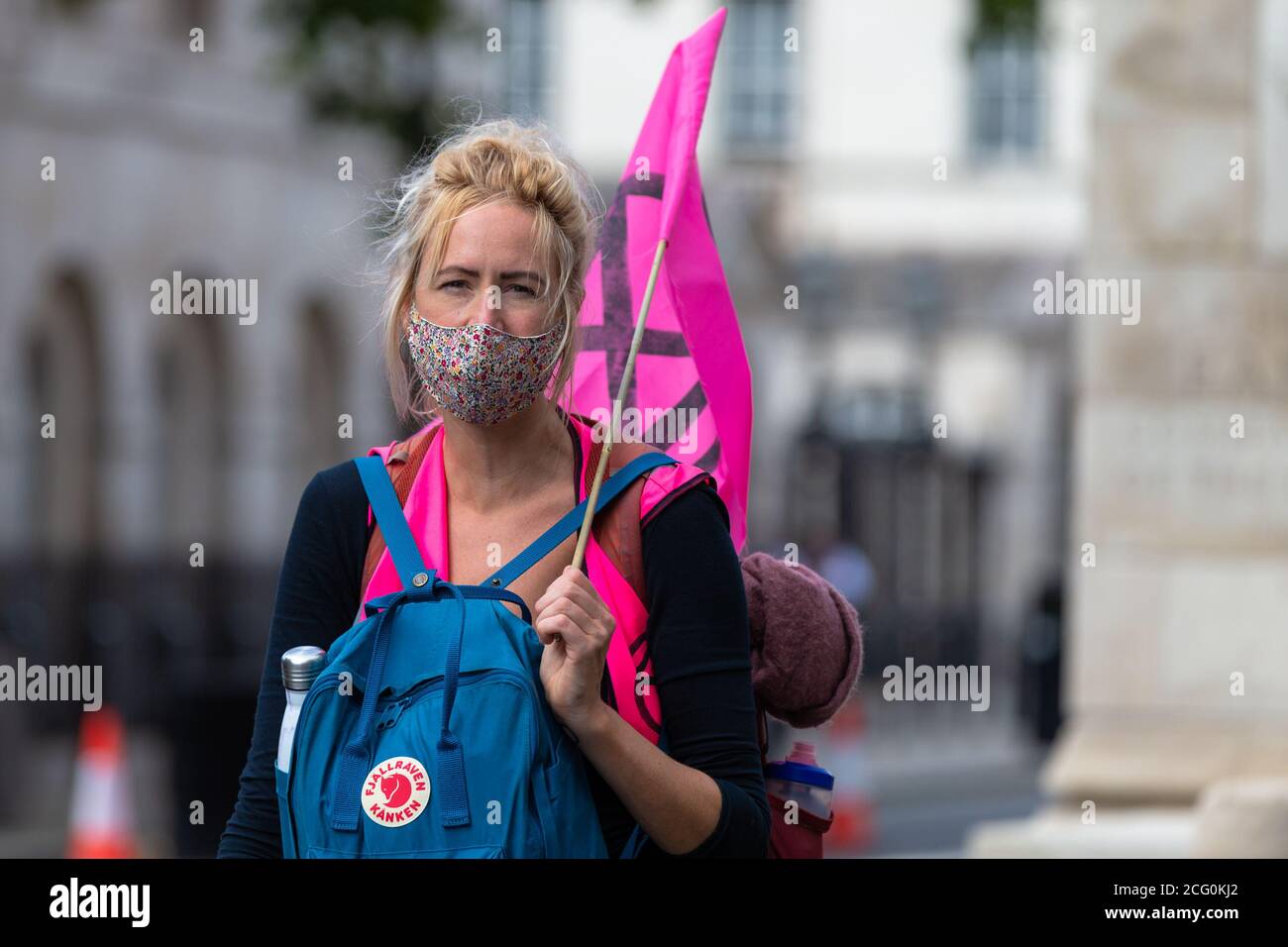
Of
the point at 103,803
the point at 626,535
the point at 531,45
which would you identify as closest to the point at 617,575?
the point at 626,535

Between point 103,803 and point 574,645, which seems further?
point 103,803

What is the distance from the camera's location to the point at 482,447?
2.98 meters

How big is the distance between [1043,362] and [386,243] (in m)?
32.9

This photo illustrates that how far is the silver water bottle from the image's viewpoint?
9.23ft

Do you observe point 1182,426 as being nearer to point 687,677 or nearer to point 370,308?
point 370,308

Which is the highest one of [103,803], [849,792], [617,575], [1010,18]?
[1010,18]

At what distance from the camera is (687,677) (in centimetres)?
281

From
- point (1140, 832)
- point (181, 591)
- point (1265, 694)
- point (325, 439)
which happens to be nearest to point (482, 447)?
point (1140, 832)

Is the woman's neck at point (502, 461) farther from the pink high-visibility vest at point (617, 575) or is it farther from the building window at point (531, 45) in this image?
the building window at point (531, 45)

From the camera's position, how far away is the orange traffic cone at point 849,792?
14539mm

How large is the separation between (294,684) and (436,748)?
0.22m

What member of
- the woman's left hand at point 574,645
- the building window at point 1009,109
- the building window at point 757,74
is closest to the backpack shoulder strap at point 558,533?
the woman's left hand at point 574,645

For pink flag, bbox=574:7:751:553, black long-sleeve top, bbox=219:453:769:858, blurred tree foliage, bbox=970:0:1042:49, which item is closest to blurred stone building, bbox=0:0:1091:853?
blurred tree foliage, bbox=970:0:1042:49

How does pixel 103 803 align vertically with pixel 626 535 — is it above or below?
below
